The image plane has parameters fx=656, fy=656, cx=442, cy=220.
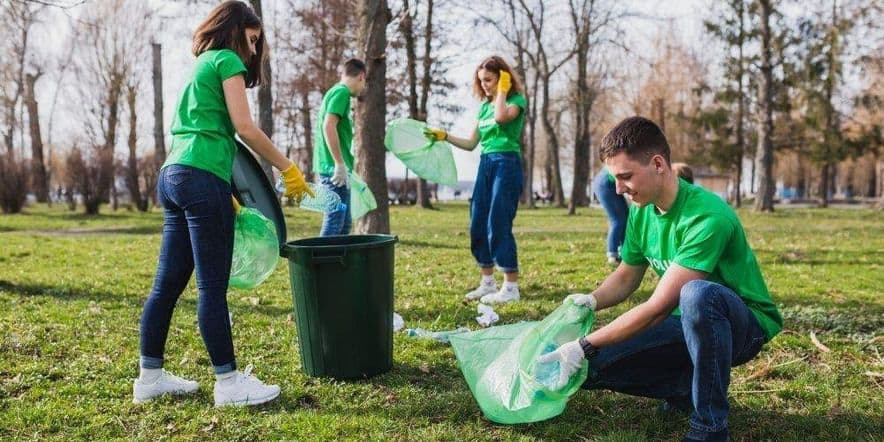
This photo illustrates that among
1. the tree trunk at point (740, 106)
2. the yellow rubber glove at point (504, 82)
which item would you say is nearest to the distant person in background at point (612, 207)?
the yellow rubber glove at point (504, 82)

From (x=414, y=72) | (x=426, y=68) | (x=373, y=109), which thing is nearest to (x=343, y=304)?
(x=373, y=109)

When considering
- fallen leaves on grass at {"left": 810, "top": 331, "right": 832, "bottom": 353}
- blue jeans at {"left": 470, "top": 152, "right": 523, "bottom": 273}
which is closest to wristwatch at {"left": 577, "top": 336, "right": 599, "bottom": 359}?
fallen leaves on grass at {"left": 810, "top": 331, "right": 832, "bottom": 353}

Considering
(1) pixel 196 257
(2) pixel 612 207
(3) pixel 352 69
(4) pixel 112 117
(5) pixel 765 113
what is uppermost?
(4) pixel 112 117

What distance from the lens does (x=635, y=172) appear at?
2.22m

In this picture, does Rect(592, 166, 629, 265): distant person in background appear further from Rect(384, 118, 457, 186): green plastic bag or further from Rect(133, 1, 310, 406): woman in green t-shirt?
Rect(133, 1, 310, 406): woman in green t-shirt

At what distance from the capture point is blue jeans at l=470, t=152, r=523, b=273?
181 inches

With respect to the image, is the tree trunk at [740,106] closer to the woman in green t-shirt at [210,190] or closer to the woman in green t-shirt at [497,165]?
the woman in green t-shirt at [497,165]

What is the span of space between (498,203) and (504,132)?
0.50 metres

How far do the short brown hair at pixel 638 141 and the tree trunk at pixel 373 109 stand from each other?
→ 5662 millimetres

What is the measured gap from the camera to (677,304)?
2219 mm

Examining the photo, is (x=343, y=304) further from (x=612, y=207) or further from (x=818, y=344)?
(x=612, y=207)

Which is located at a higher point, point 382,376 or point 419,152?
point 419,152

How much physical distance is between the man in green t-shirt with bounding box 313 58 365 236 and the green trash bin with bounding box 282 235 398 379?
163 cm

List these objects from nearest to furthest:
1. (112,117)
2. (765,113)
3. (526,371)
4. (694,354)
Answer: (694,354)
(526,371)
(765,113)
(112,117)
